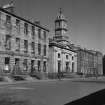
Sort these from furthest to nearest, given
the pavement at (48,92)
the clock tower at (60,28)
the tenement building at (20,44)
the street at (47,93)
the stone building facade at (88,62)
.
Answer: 1. the stone building facade at (88,62)
2. the clock tower at (60,28)
3. the tenement building at (20,44)
4. the pavement at (48,92)
5. the street at (47,93)

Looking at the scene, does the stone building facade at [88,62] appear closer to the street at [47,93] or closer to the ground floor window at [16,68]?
the ground floor window at [16,68]

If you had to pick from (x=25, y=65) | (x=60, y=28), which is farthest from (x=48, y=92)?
(x=60, y=28)

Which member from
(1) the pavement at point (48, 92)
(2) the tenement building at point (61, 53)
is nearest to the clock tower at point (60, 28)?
(2) the tenement building at point (61, 53)

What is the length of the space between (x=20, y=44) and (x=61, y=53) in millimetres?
22237

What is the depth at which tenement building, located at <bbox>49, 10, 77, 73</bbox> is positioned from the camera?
169 ft

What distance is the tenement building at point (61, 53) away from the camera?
169 feet

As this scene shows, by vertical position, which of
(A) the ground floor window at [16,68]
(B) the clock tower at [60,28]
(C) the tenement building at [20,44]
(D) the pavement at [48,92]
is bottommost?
(D) the pavement at [48,92]

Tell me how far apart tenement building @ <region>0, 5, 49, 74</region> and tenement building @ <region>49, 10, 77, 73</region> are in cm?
702

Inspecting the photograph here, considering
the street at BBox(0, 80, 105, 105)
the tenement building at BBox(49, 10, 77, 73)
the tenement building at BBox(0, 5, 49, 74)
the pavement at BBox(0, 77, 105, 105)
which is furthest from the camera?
the tenement building at BBox(49, 10, 77, 73)

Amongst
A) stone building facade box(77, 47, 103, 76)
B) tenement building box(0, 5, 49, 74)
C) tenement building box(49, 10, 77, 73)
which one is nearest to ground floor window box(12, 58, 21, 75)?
tenement building box(0, 5, 49, 74)

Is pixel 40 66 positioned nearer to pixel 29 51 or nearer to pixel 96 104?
pixel 29 51

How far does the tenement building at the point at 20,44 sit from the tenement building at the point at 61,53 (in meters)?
7.02

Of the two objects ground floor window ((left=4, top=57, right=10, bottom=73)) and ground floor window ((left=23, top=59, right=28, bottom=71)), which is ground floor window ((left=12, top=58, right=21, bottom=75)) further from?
ground floor window ((left=23, top=59, right=28, bottom=71))

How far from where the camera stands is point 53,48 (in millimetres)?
51656
